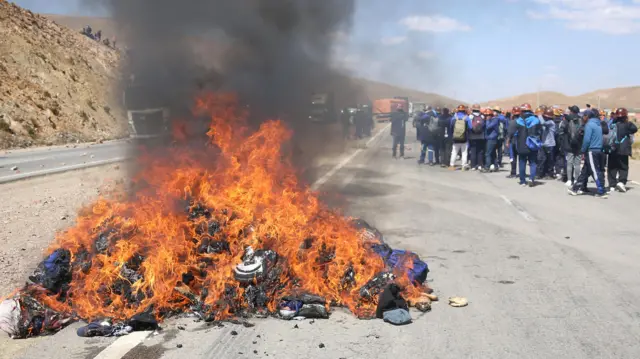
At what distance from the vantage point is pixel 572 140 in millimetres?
13141

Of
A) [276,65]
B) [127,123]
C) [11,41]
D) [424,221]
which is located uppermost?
[11,41]

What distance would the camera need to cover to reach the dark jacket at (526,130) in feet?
45.4

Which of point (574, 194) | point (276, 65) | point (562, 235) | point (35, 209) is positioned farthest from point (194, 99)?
point (574, 194)

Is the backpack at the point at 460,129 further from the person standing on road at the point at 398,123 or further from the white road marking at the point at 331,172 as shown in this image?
the person standing on road at the point at 398,123

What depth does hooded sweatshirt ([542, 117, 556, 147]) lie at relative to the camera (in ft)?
47.6

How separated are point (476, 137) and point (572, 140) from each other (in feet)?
12.9

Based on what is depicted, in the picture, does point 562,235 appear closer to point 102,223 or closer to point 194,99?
point 194,99

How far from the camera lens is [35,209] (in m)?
9.96

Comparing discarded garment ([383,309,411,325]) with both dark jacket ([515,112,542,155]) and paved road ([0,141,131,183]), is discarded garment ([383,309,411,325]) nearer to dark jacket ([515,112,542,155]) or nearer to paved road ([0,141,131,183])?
dark jacket ([515,112,542,155])

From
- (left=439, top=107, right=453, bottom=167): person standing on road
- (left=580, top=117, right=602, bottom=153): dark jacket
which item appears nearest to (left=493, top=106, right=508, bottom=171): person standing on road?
(left=439, top=107, right=453, bottom=167): person standing on road

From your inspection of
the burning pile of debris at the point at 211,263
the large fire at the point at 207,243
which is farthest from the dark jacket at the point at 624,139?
the large fire at the point at 207,243

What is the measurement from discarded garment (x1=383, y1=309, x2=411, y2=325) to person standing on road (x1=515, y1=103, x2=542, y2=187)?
9746 mm

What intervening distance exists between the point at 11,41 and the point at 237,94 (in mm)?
32277

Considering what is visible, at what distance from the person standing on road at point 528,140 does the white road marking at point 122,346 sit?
11.1 m
